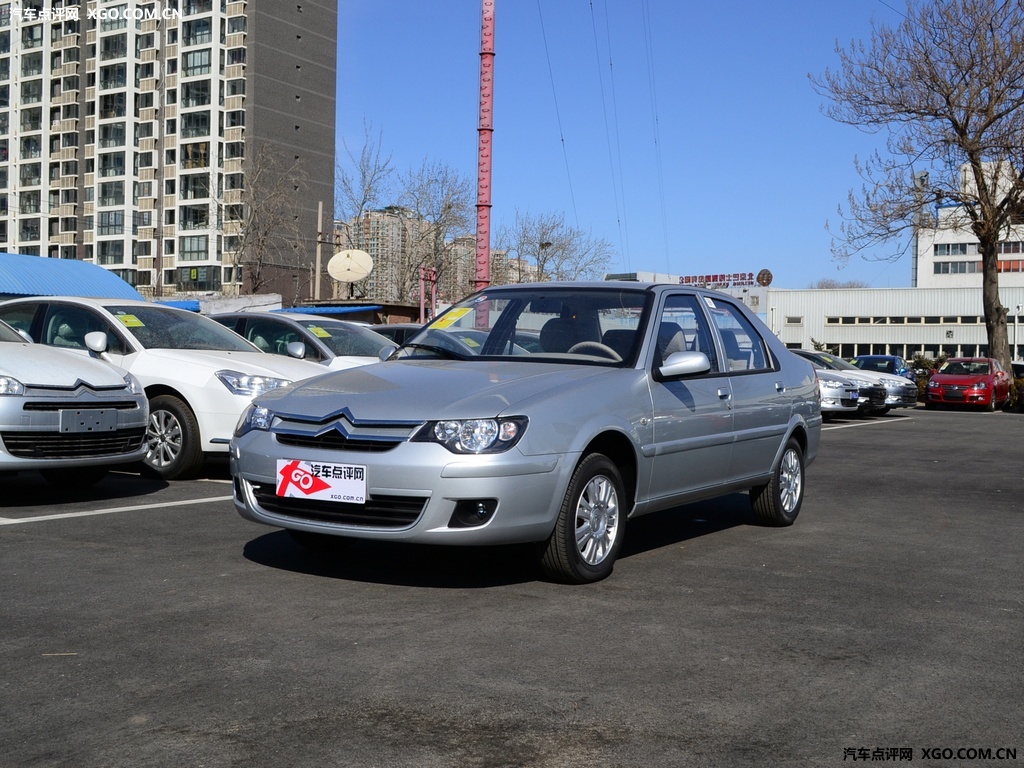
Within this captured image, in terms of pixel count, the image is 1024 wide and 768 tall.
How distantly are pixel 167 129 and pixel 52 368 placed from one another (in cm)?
7794

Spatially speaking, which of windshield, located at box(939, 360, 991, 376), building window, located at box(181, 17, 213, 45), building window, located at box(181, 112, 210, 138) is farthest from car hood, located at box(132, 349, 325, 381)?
building window, located at box(181, 17, 213, 45)

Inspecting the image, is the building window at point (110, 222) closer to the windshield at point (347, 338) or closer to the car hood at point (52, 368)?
the windshield at point (347, 338)

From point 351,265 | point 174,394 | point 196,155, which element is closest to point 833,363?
point 351,265

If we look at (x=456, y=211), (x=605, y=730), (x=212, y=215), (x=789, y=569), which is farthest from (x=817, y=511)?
(x=212, y=215)

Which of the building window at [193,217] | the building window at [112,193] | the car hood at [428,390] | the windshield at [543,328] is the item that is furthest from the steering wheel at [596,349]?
the building window at [112,193]

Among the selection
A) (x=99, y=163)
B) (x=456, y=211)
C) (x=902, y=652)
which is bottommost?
(x=902, y=652)

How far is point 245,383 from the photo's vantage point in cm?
959

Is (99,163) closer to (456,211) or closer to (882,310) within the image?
(456,211)

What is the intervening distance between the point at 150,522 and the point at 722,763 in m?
5.03

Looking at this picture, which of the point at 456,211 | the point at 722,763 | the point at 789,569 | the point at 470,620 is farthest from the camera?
the point at 456,211

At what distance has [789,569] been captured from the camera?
635cm

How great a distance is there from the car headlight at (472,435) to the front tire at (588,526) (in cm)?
46

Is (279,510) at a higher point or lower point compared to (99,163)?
lower

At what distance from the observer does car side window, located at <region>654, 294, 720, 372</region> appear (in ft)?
21.5
